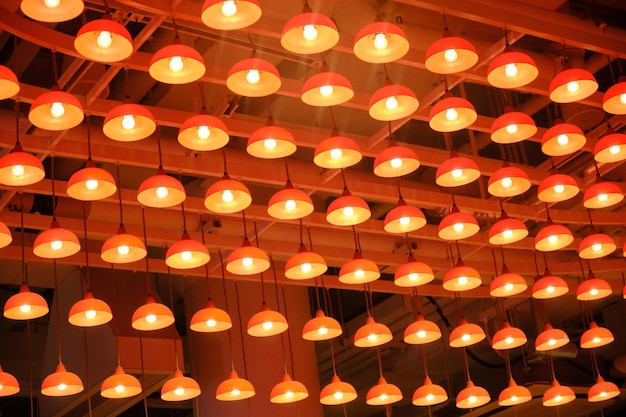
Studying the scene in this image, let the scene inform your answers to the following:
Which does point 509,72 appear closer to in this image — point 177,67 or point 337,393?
point 177,67

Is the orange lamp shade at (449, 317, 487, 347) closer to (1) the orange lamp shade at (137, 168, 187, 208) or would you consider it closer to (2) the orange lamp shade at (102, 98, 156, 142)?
(1) the orange lamp shade at (137, 168, 187, 208)

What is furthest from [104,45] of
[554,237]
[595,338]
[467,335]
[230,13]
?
[595,338]

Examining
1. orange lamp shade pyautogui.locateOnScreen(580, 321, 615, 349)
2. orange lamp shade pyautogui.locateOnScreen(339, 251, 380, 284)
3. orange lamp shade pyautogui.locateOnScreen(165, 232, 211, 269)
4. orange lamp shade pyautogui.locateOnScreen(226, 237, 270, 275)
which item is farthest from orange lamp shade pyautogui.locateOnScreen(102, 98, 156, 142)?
orange lamp shade pyautogui.locateOnScreen(580, 321, 615, 349)

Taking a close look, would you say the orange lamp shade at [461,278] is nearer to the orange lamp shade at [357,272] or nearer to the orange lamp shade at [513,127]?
the orange lamp shade at [357,272]

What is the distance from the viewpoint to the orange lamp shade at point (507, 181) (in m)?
6.93

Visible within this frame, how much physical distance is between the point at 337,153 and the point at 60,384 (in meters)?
2.58

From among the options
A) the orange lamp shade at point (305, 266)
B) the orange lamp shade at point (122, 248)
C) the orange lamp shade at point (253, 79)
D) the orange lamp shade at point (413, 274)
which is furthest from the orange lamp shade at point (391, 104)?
the orange lamp shade at point (413, 274)

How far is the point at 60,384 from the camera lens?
7375 mm

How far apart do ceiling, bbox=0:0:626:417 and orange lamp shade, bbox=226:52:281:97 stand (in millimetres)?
760

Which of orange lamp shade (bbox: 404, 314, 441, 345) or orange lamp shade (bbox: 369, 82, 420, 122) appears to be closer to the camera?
orange lamp shade (bbox: 369, 82, 420, 122)

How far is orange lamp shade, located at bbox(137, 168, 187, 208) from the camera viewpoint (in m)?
6.25

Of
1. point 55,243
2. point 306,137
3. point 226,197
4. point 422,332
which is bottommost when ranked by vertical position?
point 422,332

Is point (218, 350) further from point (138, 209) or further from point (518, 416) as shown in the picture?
point (518, 416)

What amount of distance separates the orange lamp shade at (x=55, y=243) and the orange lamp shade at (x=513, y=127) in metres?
2.55
